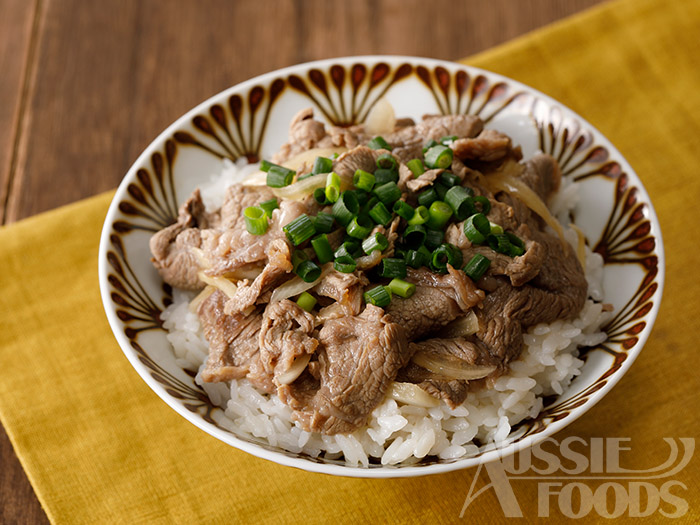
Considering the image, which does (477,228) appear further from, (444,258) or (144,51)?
(144,51)

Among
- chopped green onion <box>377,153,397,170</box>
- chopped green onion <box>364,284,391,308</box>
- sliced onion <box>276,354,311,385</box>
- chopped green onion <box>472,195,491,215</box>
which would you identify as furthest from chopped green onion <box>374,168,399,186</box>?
sliced onion <box>276,354,311,385</box>

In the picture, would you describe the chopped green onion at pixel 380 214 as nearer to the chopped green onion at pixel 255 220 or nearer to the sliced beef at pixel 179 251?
the chopped green onion at pixel 255 220

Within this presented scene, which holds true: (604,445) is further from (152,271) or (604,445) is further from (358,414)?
(152,271)

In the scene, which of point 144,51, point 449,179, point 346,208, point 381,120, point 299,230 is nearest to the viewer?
point 299,230

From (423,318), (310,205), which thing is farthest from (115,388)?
(423,318)

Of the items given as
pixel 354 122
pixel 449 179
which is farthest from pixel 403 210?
pixel 354 122

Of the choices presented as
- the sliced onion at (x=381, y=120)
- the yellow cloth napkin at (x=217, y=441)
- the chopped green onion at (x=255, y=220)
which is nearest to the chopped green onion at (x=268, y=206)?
the chopped green onion at (x=255, y=220)
